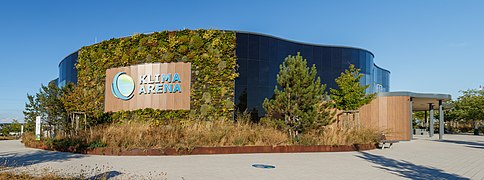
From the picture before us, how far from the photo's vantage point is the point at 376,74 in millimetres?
37781

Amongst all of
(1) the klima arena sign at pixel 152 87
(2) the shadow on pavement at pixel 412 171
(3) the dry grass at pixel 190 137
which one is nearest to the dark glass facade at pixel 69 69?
(1) the klima arena sign at pixel 152 87

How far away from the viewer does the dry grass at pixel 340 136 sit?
14001mm

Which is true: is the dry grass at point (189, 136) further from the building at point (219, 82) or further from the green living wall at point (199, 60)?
the building at point (219, 82)

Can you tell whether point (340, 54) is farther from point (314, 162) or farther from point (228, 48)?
point (314, 162)

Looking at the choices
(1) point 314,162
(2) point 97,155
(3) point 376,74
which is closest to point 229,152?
(1) point 314,162

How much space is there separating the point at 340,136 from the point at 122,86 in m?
14.2

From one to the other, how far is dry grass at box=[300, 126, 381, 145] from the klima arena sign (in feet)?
28.8

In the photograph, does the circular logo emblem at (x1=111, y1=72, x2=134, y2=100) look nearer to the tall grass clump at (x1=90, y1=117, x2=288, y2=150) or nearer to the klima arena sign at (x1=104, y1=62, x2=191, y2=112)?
the klima arena sign at (x1=104, y1=62, x2=191, y2=112)

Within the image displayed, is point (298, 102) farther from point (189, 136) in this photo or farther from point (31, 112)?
point (31, 112)

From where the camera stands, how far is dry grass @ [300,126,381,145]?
14.0 m

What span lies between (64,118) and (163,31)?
7.90 metres

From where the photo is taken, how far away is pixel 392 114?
2281 centimetres

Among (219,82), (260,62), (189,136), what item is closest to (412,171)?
(189,136)

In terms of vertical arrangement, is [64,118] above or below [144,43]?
below
